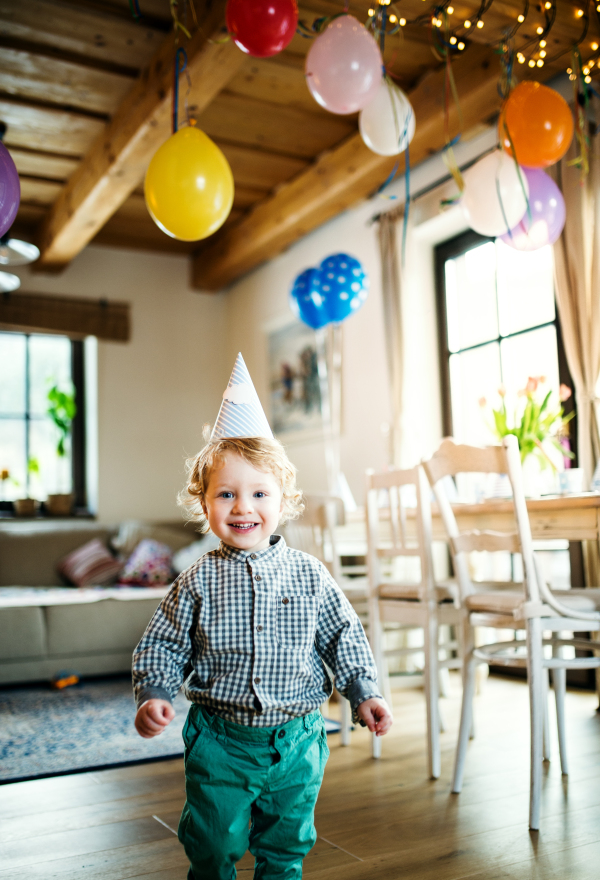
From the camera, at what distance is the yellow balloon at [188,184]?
2.45 meters

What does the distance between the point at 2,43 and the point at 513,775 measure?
3.40m

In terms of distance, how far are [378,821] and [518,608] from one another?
0.59m

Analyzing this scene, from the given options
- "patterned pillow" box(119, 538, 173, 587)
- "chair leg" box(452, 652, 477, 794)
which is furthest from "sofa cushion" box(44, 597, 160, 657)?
"chair leg" box(452, 652, 477, 794)

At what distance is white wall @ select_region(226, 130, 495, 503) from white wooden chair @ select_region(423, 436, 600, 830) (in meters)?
1.85

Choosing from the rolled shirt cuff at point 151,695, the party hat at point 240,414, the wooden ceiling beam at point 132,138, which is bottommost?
the rolled shirt cuff at point 151,695

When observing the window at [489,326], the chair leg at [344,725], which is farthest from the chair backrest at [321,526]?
the window at [489,326]

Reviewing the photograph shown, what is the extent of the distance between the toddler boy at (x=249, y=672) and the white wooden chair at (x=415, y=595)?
1.03 meters

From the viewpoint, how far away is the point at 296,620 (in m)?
1.11

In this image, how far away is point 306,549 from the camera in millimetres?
2699

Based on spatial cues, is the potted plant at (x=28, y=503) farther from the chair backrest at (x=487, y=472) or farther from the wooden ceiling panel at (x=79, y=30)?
the chair backrest at (x=487, y=472)

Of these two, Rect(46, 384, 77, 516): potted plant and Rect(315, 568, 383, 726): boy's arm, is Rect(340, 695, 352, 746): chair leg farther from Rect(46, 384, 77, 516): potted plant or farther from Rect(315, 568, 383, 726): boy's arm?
Rect(46, 384, 77, 516): potted plant

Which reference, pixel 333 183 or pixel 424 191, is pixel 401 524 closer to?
pixel 424 191

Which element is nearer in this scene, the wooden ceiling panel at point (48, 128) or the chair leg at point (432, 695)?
the chair leg at point (432, 695)

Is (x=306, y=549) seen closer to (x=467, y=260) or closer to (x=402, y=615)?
(x=402, y=615)
